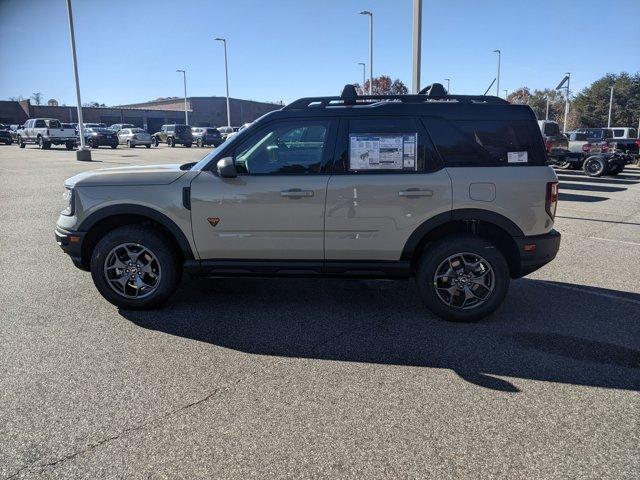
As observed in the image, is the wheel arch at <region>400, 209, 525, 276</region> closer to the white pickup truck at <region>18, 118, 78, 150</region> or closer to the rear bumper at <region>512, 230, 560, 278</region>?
the rear bumper at <region>512, 230, 560, 278</region>

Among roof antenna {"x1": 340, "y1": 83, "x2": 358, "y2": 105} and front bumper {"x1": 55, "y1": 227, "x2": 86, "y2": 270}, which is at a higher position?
roof antenna {"x1": 340, "y1": 83, "x2": 358, "y2": 105}

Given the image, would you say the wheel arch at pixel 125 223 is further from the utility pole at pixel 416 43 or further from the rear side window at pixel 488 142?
the utility pole at pixel 416 43

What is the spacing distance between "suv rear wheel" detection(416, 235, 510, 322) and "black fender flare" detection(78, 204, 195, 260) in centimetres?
219

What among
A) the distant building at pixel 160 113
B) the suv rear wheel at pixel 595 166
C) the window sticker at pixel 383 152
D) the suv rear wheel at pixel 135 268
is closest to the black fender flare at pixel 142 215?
the suv rear wheel at pixel 135 268

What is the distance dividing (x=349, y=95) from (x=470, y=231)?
178 centimetres

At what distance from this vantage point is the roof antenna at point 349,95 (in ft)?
16.1

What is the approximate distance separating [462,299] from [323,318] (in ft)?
4.24

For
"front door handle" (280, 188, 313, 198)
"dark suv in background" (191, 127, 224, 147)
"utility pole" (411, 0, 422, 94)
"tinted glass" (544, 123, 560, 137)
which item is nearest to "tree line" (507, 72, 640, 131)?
"dark suv in background" (191, 127, 224, 147)

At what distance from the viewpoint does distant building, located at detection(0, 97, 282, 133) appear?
7119 centimetres

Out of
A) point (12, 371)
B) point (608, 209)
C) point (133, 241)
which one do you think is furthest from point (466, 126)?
point (608, 209)

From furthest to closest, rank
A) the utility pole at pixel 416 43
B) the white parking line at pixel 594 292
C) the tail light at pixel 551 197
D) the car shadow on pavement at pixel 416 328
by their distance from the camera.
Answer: the utility pole at pixel 416 43 → the white parking line at pixel 594 292 → the tail light at pixel 551 197 → the car shadow on pavement at pixel 416 328

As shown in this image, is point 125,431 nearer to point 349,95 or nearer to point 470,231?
point 470,231

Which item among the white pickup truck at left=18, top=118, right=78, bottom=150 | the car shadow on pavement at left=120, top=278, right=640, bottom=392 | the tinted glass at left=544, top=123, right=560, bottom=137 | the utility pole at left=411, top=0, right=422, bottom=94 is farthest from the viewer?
the white pickup truck at left=18, top=118, right=78, bottom=150

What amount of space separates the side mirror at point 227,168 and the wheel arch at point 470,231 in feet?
5.52
